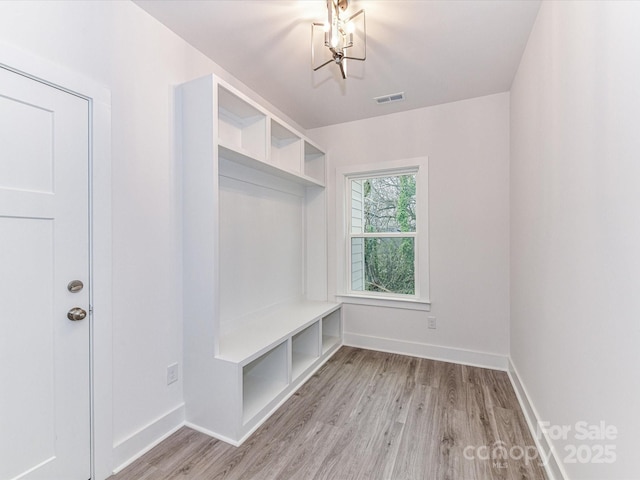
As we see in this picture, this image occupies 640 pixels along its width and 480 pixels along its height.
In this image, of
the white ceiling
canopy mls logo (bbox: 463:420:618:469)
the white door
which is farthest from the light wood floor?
the white ceiling

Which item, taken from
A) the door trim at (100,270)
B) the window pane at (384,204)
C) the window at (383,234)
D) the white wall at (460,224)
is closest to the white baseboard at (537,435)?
the white wall at (460,224)

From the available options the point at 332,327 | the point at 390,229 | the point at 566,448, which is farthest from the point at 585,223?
the point at 332,327

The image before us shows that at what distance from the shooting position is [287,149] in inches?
125

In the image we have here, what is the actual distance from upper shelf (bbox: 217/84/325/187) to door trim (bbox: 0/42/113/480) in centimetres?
66

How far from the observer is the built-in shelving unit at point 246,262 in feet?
6.37

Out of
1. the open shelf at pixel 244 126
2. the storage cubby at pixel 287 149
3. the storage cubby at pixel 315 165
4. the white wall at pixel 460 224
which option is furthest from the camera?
the storage cubby at pixel 315 165

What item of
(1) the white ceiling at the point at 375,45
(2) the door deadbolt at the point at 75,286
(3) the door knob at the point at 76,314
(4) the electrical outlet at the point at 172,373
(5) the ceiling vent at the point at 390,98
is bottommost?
(4) the electrical outlet at the point at 172,373

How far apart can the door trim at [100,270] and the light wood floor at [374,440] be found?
0.77 feet

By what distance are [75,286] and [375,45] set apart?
2.42m

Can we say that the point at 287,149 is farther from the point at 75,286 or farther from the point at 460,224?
the point at 75,286

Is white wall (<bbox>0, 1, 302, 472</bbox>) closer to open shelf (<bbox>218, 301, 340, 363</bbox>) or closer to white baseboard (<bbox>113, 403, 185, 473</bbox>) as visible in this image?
white baseboard (<bbox>113, 403, 185, 473</bbox>)

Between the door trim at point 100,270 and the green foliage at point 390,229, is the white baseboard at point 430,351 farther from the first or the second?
the door trim at point 100,270

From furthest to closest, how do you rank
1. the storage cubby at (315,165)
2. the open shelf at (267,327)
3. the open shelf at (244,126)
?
the storage cubby at (315,165)
the open shelf at (244,126)
the open shelf at (267,327)

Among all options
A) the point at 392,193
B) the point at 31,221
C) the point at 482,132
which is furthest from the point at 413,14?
the point at 31,221
